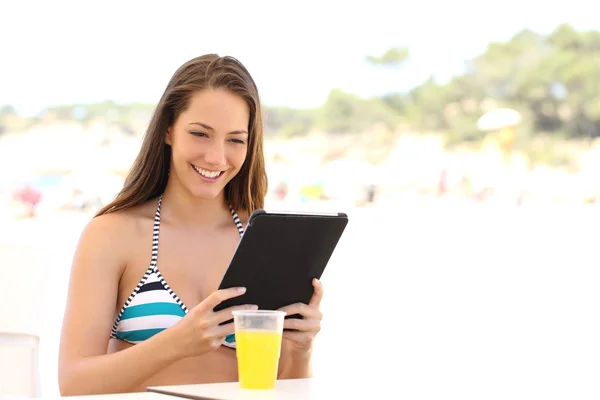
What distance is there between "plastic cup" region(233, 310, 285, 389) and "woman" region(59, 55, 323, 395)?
202mm

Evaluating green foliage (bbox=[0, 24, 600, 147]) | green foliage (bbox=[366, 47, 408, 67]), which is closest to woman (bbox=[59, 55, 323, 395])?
green foliage (bbox=[0, 24, 600, 147])

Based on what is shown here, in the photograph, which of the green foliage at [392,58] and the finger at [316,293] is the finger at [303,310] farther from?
the green foliage at [392,58]

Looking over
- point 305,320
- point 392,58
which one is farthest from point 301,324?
point 392,58

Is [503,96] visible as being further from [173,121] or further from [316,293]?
[316,293]

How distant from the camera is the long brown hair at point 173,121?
1554 millimetres

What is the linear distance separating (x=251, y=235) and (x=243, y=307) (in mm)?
126

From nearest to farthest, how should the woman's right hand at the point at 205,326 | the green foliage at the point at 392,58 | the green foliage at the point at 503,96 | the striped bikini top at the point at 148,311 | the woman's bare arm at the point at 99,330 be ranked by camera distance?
1. the woman's right hand at the point at 205,326
2. the woman's bare arm at the point at 99,330
3. the striped bikini top at the point at 148,311
4. the green foliage at the point at 503,96
5. the green foliage at the point at 392,58

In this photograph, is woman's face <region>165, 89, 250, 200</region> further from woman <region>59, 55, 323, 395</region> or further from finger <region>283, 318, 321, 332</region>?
finger <region>283, 318, 321, 332</region>

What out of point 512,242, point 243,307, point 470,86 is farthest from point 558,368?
point 470,86

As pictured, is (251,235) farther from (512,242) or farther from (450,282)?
(512,242)

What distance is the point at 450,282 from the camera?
127 inches

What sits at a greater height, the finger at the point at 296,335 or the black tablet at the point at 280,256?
the black tablet at the point at 280,256

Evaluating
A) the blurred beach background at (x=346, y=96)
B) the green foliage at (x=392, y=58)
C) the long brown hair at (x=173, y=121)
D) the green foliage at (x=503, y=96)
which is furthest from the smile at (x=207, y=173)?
the green foliage at (x=392, y=58)

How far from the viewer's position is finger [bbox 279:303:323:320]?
130 centimetres
